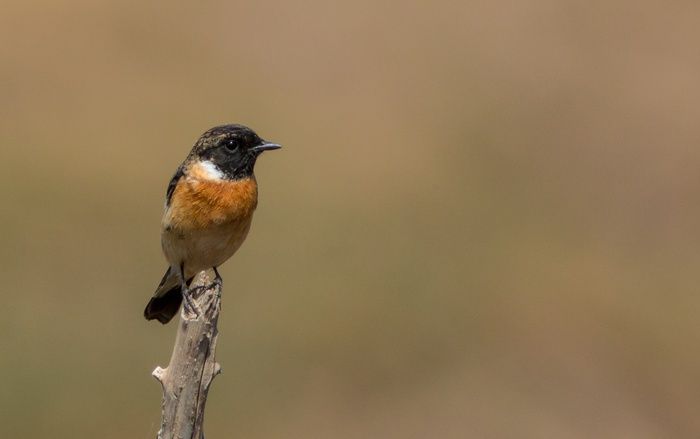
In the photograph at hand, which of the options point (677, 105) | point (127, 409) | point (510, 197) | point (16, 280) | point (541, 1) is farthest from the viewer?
point (541, 1)

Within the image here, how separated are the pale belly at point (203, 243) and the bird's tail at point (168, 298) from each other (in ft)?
0.94

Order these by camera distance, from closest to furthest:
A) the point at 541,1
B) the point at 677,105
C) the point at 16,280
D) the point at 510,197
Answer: the point at 16,280
the point at 510,197
the point at 677,105
the point at 541,1

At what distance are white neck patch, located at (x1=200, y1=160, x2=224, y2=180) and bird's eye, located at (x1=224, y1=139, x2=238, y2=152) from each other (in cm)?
14

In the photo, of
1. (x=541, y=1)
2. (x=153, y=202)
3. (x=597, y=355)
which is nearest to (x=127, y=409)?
(x=153, y=202)

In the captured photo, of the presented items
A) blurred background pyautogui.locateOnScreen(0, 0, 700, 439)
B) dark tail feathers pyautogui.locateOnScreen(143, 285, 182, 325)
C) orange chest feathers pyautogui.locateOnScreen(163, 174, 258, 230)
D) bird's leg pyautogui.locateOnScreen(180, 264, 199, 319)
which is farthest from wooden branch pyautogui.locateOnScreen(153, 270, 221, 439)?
blurred background pyautogui.locateOnScreen(0, 0, 700, 439)

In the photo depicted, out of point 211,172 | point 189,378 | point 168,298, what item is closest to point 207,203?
point 211,172

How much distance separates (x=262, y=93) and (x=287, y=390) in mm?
6765

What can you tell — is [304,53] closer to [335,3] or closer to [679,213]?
[335,3]

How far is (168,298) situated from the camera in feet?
28.3

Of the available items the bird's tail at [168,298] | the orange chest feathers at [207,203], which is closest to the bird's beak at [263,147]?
the orange chest feathers at [207,203]

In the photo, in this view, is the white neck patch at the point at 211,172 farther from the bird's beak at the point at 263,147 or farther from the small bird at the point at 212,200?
the bird's beak at the point at 263,147

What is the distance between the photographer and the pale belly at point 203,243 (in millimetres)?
8055

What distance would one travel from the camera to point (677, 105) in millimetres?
20859

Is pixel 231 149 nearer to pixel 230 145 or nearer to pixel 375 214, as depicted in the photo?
pixel 230 145
